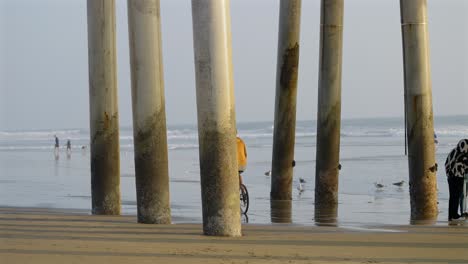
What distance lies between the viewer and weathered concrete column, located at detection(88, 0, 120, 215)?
13.1 meters

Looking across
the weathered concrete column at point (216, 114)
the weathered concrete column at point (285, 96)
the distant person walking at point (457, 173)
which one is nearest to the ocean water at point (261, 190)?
the distant person walking at point (457, 173)

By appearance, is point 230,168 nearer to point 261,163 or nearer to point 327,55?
point 327,55

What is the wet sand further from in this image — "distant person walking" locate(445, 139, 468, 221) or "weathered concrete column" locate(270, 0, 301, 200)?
"weathered concrete column" locate(270, 0, 301, 200)

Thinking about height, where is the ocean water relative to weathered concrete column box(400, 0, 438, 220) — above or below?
below

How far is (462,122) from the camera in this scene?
77812mm

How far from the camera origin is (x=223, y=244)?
30.3 ft

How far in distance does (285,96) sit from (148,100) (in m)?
6.34

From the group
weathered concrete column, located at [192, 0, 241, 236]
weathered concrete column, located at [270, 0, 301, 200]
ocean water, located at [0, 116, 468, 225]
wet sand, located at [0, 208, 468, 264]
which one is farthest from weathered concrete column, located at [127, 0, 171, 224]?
weathered concrete column, located at [270, 0, 301, 200]

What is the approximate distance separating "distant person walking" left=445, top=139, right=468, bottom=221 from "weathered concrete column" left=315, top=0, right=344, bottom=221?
318 cm

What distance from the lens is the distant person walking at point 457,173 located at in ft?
42.9

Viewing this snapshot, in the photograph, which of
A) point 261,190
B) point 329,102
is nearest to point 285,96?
point 329,102

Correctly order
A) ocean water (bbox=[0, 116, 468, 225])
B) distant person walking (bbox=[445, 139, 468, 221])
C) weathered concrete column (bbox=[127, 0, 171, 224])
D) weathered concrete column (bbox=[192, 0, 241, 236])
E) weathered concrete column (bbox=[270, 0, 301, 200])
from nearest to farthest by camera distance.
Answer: weathered concrete column (bbox=[192, 0, 241, 236]), weathered concrete column (bbox=[127, 0, 171, 224]), distant person walking (bbox=[445, 139, 468, 221]), ocean water (bbox=[0, 116, 468, 225]), weathered concrete column (bbox=[270, 0, 301, 200])

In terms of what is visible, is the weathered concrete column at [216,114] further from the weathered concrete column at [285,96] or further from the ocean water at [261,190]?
the weathered concrete column at [285,96]

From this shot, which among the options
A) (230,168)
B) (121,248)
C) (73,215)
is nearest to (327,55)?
(73,215)
